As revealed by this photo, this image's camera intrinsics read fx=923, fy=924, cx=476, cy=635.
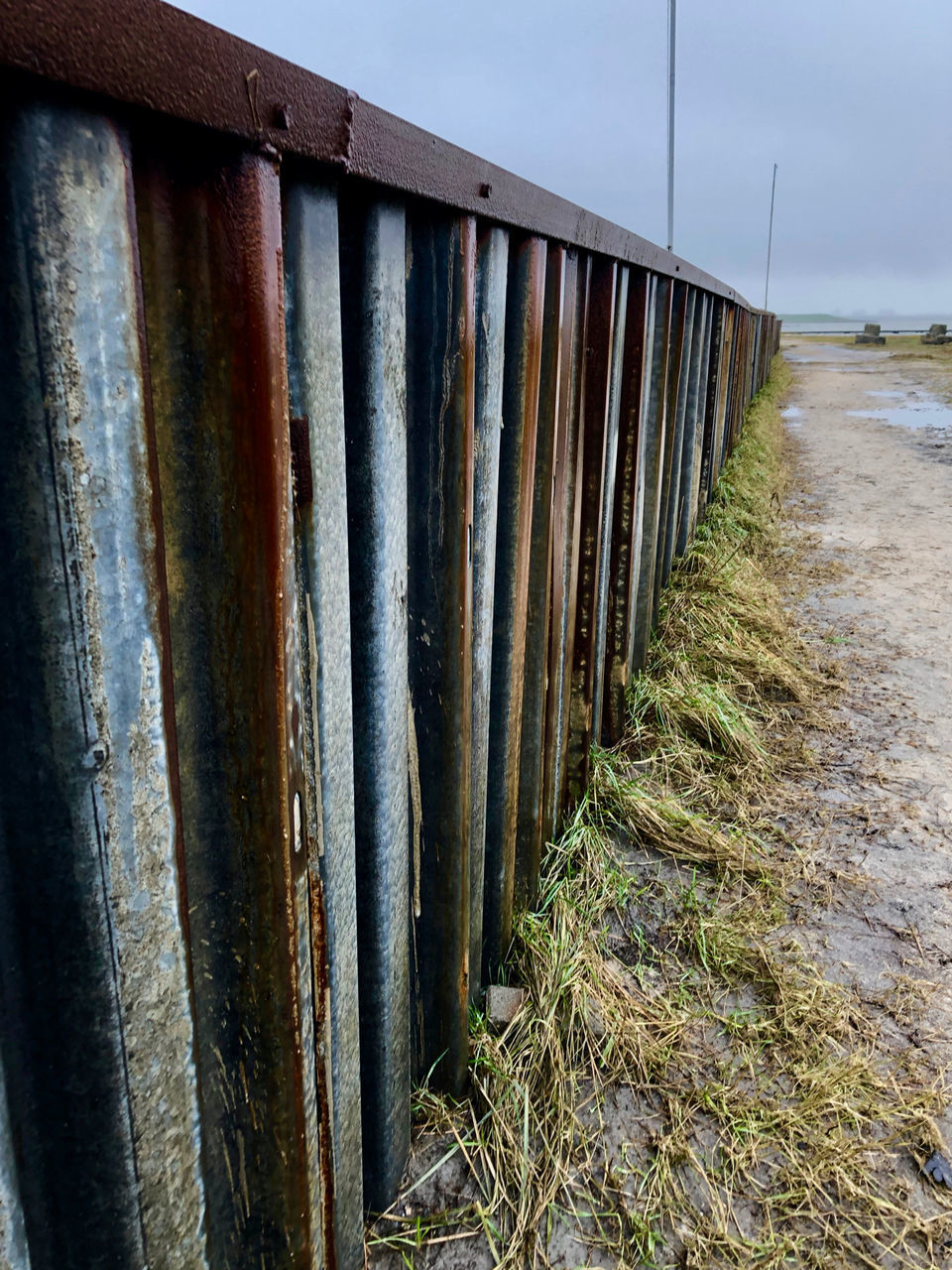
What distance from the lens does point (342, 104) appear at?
1.04m

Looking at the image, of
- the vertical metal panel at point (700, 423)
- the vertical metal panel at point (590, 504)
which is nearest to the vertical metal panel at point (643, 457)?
the vertical metal panel at point (590, 504)

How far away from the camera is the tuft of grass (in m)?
1.66

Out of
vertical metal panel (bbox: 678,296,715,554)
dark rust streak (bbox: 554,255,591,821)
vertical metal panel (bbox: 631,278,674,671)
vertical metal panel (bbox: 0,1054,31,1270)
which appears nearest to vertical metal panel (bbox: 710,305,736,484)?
vertical metal panel (bbox: 678,296,715,554)

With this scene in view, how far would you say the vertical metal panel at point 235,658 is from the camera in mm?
893

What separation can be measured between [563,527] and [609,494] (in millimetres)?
639

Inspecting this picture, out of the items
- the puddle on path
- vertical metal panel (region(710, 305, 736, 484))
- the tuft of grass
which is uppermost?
vertical metal panel (region(710, 305, 736, 484))

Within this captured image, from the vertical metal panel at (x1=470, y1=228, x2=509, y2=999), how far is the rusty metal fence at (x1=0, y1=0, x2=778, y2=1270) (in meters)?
0.01

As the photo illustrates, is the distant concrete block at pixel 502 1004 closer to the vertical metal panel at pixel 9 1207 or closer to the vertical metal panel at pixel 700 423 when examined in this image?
the vertical metal panel at pixel 9 1207

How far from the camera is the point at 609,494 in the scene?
9.62 ft

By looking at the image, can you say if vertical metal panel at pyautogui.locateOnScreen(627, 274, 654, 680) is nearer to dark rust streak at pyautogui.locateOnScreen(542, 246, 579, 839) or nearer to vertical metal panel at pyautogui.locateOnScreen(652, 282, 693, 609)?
vertical metal panel at pyautogui.locateOnScreen(652, 282, 693, 609)

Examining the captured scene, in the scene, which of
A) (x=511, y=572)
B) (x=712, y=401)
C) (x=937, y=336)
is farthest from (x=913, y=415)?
(x=937, y=336)

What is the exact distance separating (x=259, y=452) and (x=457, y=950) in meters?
→ 1.17

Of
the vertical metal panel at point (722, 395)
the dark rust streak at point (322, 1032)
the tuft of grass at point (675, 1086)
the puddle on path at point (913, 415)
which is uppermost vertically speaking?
the vertical metal panel at point (722, 395)

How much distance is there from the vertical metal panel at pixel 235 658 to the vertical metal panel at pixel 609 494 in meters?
1.89
